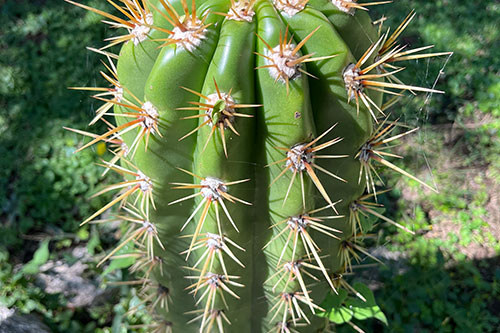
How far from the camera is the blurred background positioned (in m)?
2.44

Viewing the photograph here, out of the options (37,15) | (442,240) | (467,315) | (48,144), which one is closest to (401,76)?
(442,240)

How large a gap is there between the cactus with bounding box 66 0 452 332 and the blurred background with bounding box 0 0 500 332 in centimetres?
81

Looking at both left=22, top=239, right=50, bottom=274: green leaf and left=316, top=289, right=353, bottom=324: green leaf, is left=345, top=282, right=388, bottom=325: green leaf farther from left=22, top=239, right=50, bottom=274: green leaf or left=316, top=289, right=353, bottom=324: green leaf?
left=22, top=239, right=50, bottom=274: green leaf

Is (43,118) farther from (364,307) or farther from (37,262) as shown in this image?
(364,307)

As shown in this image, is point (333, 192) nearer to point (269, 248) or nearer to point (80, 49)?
point (269, 248)

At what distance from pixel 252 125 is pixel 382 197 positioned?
192 centimetres

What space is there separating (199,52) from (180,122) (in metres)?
0.21

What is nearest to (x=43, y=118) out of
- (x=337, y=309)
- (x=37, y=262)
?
→ (x=37, y=262)

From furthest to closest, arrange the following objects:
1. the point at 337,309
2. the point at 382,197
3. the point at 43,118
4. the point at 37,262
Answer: the point at 43,118 → the point at 382,197 → the point at 37,262 → the point at 337,309

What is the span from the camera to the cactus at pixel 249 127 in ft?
3.92

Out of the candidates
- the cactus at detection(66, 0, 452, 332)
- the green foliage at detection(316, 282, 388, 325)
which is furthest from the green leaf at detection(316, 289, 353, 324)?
the cactus at detection(66, 0, 452, 332)

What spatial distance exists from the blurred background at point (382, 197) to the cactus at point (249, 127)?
0.81m

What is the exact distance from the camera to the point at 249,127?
1260mm

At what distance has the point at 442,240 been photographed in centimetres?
284
